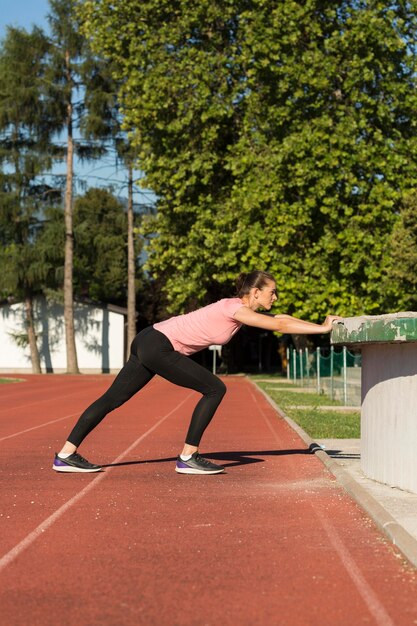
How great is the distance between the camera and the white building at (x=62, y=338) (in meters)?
64.1

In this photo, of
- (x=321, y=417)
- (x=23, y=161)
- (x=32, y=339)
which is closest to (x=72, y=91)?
(x=23, y=161)

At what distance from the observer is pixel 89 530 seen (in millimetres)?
7035

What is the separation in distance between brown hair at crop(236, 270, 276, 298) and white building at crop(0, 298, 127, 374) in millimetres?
54810

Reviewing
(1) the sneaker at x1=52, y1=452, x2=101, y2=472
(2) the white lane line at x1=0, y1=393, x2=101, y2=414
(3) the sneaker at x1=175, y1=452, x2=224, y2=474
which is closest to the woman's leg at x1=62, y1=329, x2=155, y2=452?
(1) the sneaker at x1=52, y1=452, x2=101, y2=472

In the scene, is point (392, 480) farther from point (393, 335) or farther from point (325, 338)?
point (325, 338)

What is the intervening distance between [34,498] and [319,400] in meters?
17.8

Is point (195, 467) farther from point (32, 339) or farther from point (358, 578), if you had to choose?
point (32, 339)

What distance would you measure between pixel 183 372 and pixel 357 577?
4.11 metres

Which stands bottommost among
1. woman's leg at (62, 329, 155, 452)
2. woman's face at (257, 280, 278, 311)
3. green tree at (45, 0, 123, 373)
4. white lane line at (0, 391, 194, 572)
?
white lane line at (0, 391, 194, 572)

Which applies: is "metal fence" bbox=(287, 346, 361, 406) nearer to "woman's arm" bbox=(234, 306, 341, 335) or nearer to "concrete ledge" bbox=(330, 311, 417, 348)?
"concrete ledge" bbox=(330, 311, 417, 348)

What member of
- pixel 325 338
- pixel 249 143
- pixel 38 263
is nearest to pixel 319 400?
pixel 249 143

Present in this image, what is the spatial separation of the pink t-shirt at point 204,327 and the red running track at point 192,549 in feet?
4.03

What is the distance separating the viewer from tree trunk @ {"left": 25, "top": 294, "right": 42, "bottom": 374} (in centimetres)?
6075

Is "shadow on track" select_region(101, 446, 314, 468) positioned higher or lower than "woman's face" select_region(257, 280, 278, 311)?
lower
